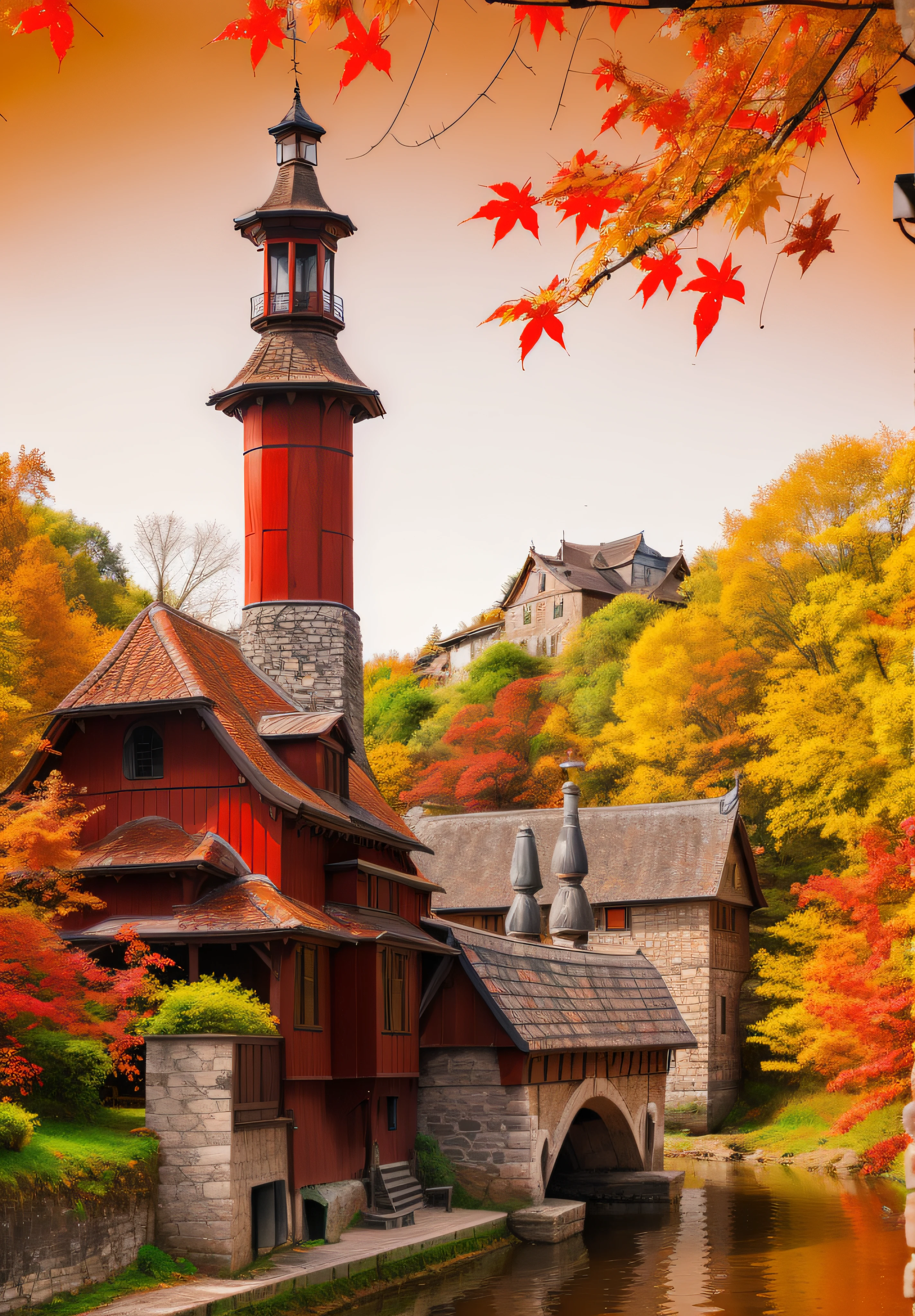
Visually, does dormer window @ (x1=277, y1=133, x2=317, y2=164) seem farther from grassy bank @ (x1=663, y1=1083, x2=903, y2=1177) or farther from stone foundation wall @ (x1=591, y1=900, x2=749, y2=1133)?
grassy bank @ (x1=663, y1=1083, x2=903, y2=1177)

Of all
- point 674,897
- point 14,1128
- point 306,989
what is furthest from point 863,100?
point 674,897

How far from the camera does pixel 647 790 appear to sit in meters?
45.7

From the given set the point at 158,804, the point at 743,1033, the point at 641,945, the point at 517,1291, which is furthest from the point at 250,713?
the point at 743,1033

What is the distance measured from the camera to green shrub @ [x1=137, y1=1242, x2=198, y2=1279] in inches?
605

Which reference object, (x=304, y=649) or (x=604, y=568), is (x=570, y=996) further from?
(x=604, y=568)

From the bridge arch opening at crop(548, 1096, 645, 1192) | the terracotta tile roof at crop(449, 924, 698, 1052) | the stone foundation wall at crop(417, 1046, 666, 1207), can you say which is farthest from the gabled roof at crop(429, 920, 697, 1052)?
the bridge arch opening at crop(548, 1096, 645, 1192)

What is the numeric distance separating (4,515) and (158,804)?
19.4m

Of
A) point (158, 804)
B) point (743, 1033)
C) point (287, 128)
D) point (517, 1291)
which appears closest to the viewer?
point (517, 1291)

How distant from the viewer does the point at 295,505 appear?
2764cm

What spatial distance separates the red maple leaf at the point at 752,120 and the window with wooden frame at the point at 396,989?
17.8 metres

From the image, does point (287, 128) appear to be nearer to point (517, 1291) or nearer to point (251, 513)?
point (251, 513)

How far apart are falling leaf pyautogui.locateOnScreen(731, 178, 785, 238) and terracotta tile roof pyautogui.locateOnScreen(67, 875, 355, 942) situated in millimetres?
14845

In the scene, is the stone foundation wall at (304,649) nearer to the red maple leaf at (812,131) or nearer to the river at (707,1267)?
the river at (707,1267)

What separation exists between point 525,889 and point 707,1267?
457 inches
